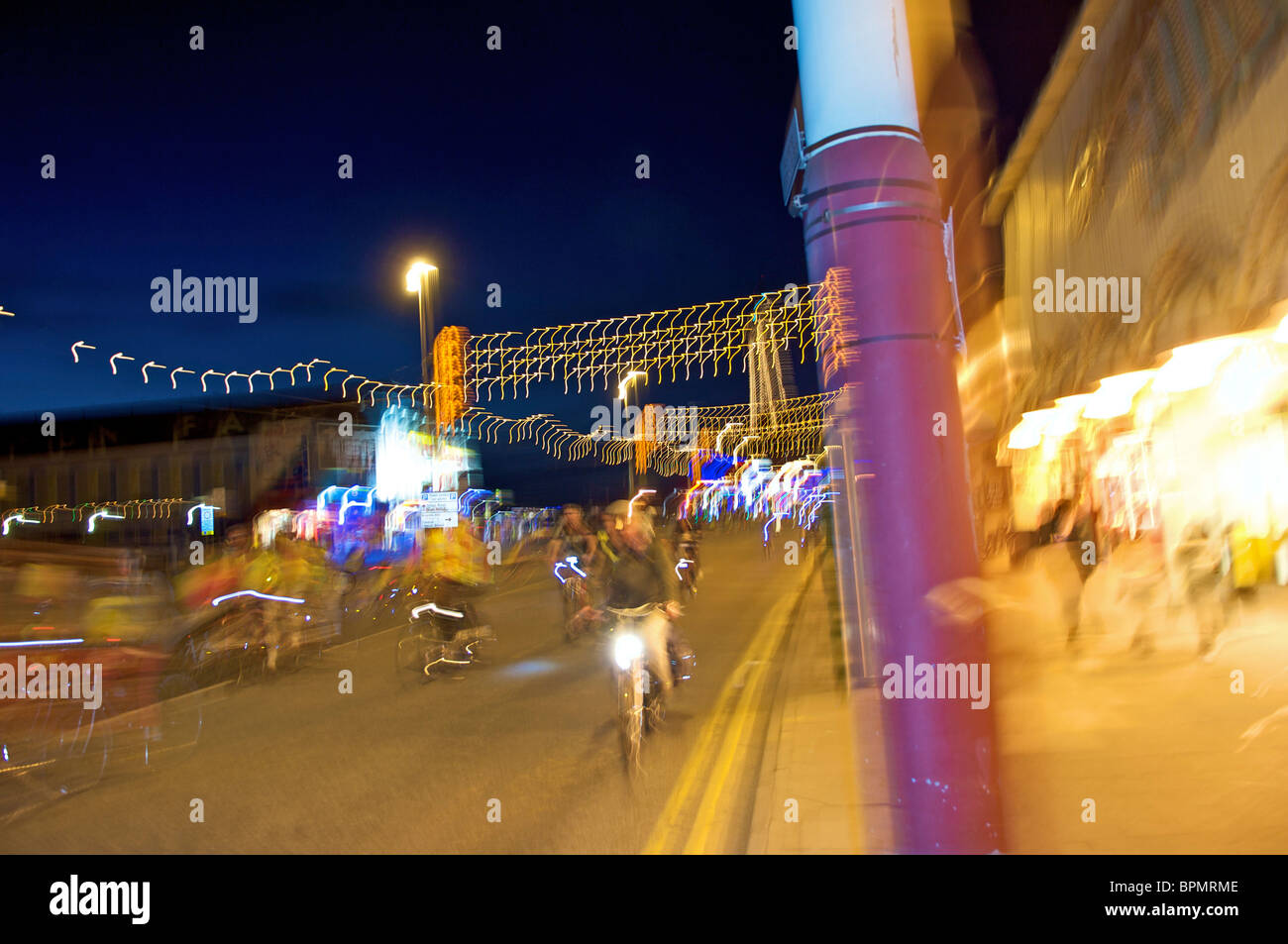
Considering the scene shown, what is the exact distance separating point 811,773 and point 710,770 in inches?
33.8

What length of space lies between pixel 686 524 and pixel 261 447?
27931mm

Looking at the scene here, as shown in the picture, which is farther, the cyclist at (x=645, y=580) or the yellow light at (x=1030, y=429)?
the yellow light at (x=1030, y=429)

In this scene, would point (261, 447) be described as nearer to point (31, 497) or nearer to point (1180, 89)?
point (31, 497)

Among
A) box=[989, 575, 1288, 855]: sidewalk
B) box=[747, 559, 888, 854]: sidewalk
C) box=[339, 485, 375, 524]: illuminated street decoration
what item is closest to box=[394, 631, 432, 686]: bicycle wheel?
box=[747, 559, 888, 854]: sidewalk

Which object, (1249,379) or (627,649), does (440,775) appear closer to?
(627,649)

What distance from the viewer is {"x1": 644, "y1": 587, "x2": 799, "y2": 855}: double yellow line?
16.8 feet

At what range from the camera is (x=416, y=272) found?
1752 centimetres

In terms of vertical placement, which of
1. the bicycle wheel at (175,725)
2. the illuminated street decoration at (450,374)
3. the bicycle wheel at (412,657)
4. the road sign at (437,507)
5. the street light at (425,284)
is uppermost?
the street light at (425,284)

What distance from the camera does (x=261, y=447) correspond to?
4028 centimetres

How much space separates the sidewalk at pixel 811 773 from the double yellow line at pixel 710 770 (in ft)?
0.90

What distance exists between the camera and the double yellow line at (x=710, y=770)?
512cm

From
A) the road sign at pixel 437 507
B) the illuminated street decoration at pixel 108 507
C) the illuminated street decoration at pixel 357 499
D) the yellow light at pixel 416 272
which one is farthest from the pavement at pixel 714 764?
the illuminated street decoration at pixel 108 507

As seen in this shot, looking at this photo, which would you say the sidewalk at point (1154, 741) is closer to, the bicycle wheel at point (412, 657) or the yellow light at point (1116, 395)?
the yellow light at point (1116, 395)
